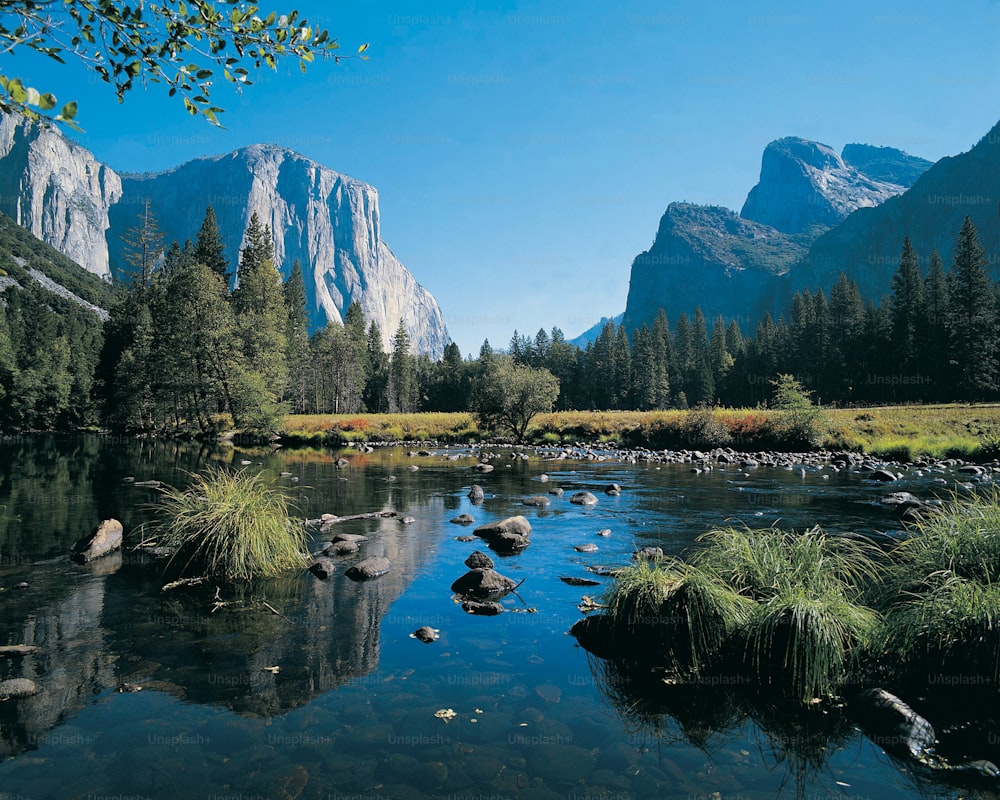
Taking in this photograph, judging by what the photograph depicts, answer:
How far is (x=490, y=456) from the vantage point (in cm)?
3806

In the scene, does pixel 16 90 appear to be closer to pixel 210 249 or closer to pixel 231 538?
pixel 231 538

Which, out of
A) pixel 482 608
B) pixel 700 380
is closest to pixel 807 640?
pixel 482 608

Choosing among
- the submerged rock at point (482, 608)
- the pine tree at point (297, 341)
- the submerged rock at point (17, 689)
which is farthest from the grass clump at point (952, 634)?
the pine tree at point (297, 341)

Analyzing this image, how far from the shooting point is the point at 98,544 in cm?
1221

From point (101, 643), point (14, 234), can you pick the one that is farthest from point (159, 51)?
point (14, 234)

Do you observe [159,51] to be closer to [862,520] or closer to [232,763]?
[232,763]

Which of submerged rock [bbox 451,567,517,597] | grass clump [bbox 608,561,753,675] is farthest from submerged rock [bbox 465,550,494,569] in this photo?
grass clump [bbox 608,561,753,675]

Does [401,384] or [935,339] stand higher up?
[935,339]

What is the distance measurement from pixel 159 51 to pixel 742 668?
861 centimetres

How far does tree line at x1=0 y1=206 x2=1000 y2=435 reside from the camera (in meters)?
A: 46.7

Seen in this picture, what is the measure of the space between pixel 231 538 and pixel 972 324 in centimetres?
7884

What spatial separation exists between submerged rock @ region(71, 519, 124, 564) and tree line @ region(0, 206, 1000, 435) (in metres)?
32.6

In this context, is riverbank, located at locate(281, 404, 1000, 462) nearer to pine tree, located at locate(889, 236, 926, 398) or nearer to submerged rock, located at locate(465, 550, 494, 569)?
pine tree, located at locate(889, 236, 926, 398)

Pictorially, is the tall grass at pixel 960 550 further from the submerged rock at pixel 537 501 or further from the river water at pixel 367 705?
the submerged rock at pixel 537 501
